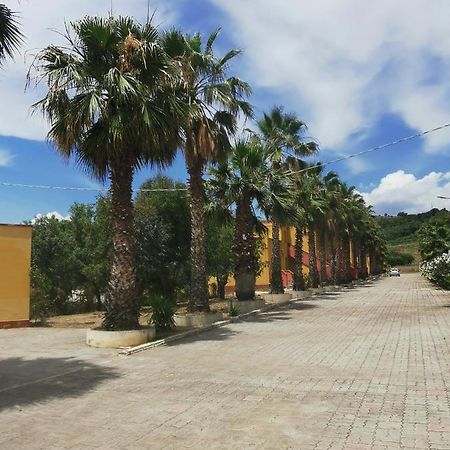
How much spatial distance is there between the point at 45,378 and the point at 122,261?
4.38 m

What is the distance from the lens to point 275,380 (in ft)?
28.0

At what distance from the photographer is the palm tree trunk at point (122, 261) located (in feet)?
42.4

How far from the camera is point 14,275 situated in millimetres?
17609

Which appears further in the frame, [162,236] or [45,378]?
[162,236]

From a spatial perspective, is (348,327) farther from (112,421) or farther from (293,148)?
(293,148)

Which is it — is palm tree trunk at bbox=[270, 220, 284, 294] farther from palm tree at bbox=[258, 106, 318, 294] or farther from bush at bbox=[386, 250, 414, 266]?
bush at bbox=[386, 250, 414, 266]

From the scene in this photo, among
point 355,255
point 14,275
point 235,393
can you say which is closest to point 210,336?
point 235,393

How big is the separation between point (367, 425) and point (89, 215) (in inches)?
1180

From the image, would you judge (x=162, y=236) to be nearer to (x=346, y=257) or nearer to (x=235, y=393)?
(x=235, y=393)

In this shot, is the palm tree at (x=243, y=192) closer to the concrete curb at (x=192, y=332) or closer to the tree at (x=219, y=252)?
the concrete curb at (x=192, y=332)

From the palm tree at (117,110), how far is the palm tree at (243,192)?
8234mm

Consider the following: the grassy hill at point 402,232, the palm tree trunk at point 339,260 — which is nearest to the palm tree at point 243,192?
the palm tree trunk at point 339,260

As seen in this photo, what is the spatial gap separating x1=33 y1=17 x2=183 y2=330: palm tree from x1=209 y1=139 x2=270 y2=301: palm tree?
324 inches

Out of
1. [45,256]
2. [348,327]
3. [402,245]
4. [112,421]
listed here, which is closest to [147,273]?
[45,256]
